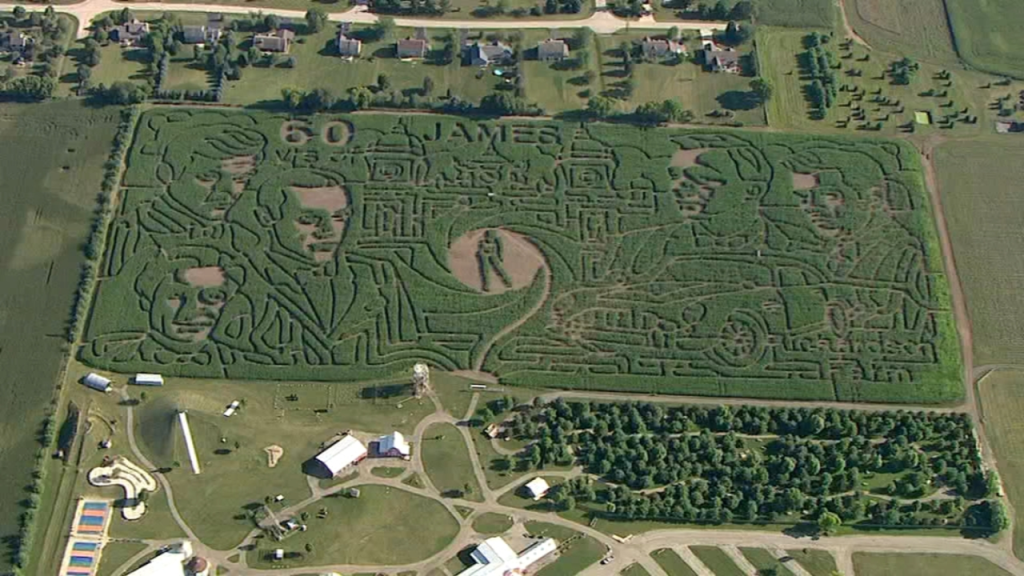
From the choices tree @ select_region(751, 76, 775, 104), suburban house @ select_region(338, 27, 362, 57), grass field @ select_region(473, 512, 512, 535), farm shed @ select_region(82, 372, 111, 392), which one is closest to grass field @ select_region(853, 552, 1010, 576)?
grass field @ select_region(473, 512, 512, 535)

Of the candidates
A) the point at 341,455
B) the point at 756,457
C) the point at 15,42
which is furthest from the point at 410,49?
the point at 756,457

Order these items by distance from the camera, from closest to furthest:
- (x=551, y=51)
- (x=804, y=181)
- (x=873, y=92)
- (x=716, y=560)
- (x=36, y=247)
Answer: (x=716, y=560) → (x=36, y=247) → (x=804, y=181) → (x=873, y=92) → (x=551, y=51)

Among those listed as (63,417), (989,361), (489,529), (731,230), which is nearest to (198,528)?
(63,417)

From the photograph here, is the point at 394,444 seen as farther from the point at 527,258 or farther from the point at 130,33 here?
the point at 130,33

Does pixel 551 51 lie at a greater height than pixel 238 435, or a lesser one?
greater

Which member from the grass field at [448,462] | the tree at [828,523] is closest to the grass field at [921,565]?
the tree at [828,523]

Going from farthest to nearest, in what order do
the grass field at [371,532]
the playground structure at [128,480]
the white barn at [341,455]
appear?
the white barn at [341,455], the playground structure at [128,480], the grass field at [371,532]

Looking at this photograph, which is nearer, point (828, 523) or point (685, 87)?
point (828, 523)

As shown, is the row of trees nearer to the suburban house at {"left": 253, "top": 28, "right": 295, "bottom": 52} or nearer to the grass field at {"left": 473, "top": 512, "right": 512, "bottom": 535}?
the grass field at {"left": 473, "top": 512, "right": 512, "bottom": 535}

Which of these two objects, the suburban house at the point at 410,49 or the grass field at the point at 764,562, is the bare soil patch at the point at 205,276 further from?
the grass field at the point at 764,562
